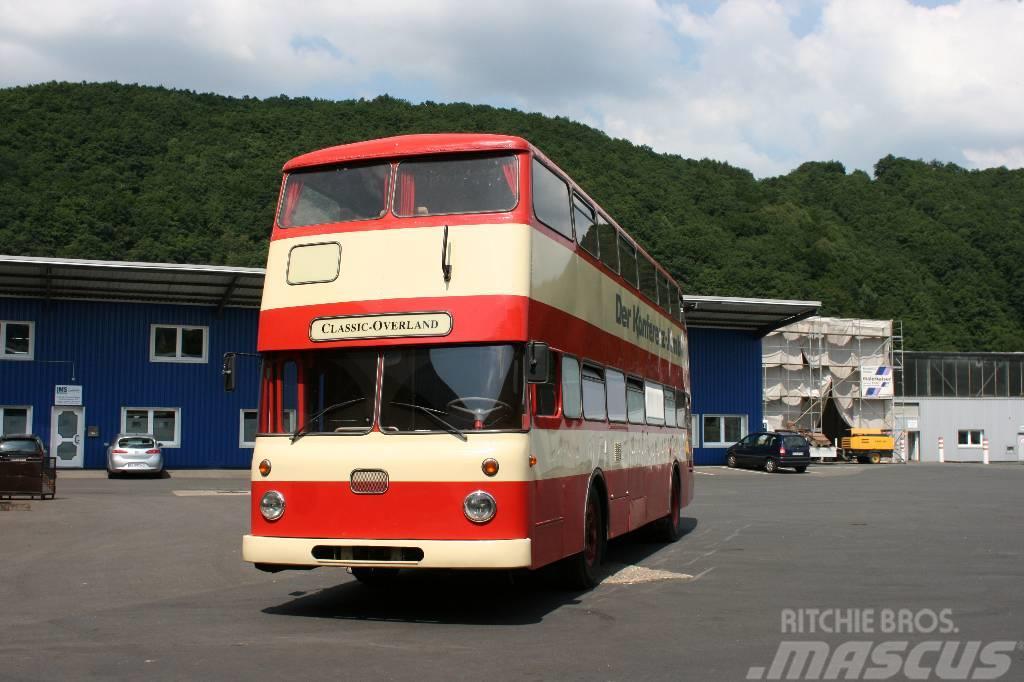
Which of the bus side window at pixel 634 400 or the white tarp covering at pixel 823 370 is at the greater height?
the white tarp covering at pixel 823 370

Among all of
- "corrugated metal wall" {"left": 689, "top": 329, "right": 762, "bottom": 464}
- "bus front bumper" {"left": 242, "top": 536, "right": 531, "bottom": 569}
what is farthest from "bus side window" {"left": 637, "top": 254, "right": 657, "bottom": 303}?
"corrugated metal wall" {"left": 689, "top": 329, "right": 762, "bottom": 464}

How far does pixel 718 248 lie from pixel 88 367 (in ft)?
172

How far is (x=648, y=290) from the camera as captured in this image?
50.7 feet

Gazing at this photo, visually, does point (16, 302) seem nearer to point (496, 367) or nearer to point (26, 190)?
point (26, 190)

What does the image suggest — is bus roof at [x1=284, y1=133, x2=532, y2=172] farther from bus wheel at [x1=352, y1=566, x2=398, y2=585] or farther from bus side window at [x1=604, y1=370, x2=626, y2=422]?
bus wheel at [x1=352, y1=566, x2=398, y2=585]

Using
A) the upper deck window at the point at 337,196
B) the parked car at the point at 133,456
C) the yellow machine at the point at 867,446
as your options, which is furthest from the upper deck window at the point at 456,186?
the yellow machine at the point at 867,446

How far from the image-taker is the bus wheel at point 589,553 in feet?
35.9

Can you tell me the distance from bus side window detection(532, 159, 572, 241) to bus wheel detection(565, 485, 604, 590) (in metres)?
2.74

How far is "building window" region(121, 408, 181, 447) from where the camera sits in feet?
129

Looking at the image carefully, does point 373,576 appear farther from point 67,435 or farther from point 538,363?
point 67,435

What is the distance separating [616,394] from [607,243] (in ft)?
5.78

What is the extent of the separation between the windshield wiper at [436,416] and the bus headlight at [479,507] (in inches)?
19.2

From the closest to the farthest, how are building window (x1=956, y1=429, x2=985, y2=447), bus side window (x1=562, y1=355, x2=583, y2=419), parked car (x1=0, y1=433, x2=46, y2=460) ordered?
1. bus side window (x1=562, y1=355, x2=583, y2=419)
2. parked car (x1=0, y1=433, x2=46, y2=460)
3. building window (x1=956, y1=429, x2=985, y2=447)
